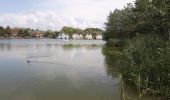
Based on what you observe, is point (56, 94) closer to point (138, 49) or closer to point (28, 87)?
point (28, 87)

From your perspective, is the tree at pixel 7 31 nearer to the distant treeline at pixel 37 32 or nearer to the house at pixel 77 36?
the distant treeline at pixel 37 32

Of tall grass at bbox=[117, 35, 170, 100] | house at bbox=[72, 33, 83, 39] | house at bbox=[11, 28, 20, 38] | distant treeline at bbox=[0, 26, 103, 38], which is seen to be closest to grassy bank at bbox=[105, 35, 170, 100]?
tall grass at bbox=[117, 35, 170, 100]

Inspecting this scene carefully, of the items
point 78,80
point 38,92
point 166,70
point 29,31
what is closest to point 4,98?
point 38,92

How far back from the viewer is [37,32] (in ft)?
571

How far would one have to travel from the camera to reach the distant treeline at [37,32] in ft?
474

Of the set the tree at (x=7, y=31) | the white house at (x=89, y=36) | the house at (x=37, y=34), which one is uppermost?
the tree at (x=7, y=31)

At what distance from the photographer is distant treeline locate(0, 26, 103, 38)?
144500 millimetres

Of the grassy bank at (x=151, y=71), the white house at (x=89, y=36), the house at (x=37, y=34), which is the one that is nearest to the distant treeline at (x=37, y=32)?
the house at (x=37, y=34)

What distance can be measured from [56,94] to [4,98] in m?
2.35

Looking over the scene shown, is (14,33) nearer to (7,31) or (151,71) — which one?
(7,31)

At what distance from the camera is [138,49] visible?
15.3 m

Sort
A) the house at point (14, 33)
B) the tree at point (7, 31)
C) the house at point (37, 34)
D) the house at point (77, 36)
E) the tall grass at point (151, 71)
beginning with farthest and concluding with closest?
the house at point (77, 36) < the house at point (37, 34) < the house at point (14, 33) < the tree at point (7, 31) < the tall grass at point (151, 71)

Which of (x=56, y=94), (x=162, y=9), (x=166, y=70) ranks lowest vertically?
(x=56, y=94)

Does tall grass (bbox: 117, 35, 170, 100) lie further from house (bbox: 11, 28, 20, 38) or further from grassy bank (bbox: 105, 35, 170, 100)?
house (bbox: 11, 28, 20, 38)
